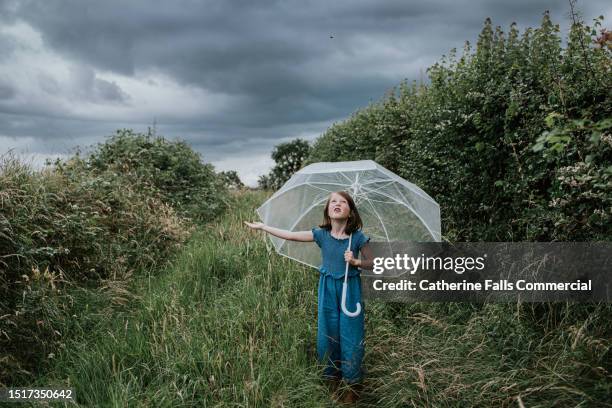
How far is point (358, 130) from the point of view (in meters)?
10.8

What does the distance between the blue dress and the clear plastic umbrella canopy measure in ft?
2.00

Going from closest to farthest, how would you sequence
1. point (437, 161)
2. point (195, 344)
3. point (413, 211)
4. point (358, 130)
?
point (195, 344) → point (413, 211) → point (437, 161) → point (358, 130)

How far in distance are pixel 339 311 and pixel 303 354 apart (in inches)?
20.2

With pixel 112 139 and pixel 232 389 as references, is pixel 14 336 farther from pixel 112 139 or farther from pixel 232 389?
pixel 112 139

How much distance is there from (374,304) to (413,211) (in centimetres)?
137

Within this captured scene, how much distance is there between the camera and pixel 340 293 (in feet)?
14.2

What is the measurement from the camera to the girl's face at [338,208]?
4.36 meters

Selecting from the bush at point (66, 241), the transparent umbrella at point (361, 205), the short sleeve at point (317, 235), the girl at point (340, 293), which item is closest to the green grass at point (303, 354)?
the girl at point (340, 293)

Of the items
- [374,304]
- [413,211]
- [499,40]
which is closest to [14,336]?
[374,304]

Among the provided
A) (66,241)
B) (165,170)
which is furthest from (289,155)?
(66,241)

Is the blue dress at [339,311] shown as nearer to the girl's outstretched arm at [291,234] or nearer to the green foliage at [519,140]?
the girl's outstretched arm at [291,234]

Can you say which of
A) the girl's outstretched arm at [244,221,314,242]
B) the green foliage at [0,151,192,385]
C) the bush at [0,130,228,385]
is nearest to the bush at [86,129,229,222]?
the bush at [0,130,228,385]

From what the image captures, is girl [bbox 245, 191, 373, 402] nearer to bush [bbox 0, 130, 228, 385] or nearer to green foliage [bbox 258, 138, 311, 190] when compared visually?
bush [bbox 0, 130, 228, 385]

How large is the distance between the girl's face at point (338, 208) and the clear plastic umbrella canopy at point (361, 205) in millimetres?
444
